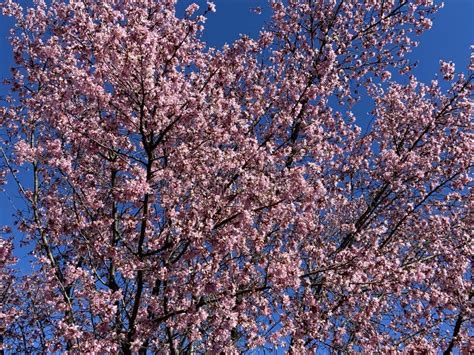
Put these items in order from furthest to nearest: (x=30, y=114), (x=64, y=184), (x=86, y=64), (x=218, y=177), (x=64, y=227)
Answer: (x=30, y=114), (x=64, y=184), (x=86, y=64), (x=218, y=177), (x=64, y=227)

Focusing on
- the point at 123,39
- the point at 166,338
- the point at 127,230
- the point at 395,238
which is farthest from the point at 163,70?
the point at 395,238

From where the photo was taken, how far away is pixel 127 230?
879 centimetres

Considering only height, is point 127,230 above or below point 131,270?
above

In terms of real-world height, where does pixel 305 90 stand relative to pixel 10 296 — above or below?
above

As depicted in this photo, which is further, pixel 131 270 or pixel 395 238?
pixel 395 238

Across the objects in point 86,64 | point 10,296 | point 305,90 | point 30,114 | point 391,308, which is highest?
point 30,114

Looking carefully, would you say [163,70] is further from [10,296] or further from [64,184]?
[10,296]

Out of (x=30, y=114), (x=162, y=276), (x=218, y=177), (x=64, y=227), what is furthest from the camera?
(x=30, y=114)

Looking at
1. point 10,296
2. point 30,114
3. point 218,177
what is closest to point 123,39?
point 218,177

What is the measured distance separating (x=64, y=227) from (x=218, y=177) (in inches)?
120

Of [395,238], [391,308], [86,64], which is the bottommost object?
[391,308]

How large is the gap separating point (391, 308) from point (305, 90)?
5.72 meters

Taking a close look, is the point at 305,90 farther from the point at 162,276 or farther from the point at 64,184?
the point at 64,184

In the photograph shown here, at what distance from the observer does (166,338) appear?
9.21 meters
